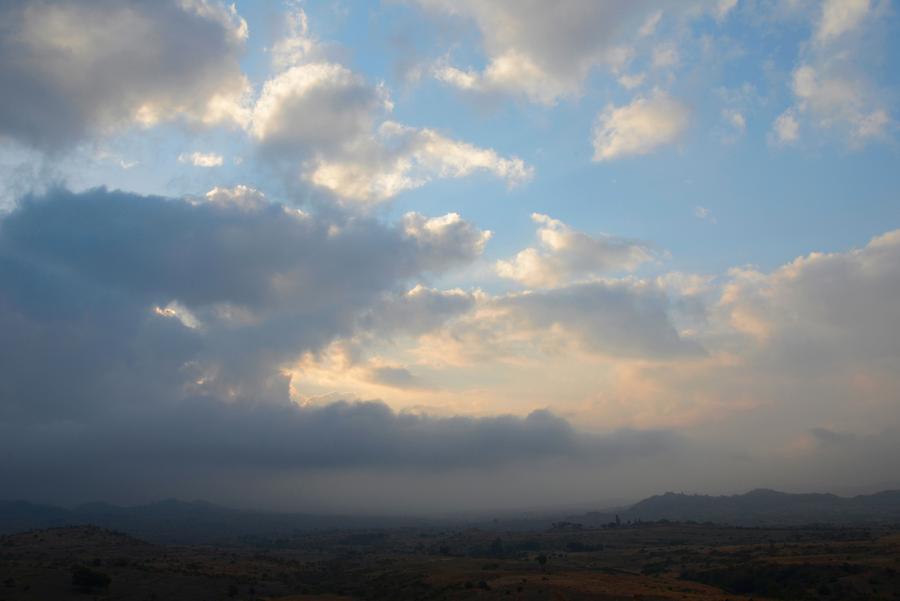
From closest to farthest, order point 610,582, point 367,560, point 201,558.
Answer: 1. point 610,582
2. point 201,558
3. point 367,560

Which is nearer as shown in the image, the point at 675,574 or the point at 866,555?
the point at 866,555

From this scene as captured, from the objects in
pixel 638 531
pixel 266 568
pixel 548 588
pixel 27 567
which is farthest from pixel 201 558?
pixel 638 531

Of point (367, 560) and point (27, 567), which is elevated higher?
point (27, 567)

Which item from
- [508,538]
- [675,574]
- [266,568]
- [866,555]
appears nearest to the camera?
[866,555]

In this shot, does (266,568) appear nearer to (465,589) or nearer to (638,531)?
(465,589)

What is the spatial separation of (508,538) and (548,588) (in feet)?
338

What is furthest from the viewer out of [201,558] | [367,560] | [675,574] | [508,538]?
[508,538]

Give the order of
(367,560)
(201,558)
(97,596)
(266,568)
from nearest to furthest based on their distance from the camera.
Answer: (97,596)
(266,568)
(201,558)
(367,560)

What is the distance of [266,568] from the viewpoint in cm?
10050

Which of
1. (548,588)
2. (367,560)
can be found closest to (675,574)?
(548,588)

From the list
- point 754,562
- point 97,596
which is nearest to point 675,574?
point 754,562

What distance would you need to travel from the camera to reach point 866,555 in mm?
78250

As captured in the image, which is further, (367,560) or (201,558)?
(367,560)

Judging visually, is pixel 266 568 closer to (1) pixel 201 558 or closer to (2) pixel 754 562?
(1) pixel 201 558
